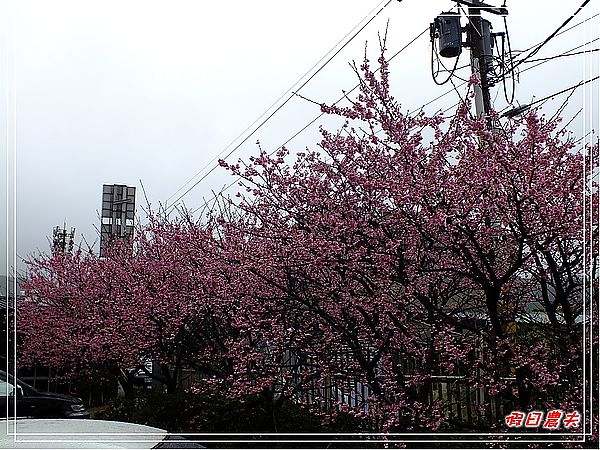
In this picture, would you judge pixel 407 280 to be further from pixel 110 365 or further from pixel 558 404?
pixel 110 365

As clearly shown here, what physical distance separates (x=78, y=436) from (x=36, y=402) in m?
3.08

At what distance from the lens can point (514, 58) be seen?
2.65m

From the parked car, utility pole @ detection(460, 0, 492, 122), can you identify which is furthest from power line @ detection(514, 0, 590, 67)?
the parked car

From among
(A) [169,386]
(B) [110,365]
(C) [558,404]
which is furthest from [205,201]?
(C) [558,404]

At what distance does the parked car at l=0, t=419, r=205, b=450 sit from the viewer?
6.44 ft

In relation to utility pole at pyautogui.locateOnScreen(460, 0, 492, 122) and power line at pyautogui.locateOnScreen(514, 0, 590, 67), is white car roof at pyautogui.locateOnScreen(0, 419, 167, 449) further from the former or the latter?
power line at pyautogui.locateOnScreen(514, 0, 590, 67)

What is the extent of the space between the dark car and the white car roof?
2267 millimetres

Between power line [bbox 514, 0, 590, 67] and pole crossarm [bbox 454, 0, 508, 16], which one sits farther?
pole crossarm [bbox 454, 0, 508, 16]

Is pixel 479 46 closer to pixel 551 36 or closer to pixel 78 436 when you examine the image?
pixel 551 36

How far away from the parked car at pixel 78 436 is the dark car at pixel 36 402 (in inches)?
89.3

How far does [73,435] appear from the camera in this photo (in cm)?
209

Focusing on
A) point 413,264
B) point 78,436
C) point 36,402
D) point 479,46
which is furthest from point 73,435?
point 36,402

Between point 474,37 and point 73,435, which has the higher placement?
point 474,37

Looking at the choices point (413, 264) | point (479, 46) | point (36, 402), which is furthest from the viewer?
point (36, 402)
